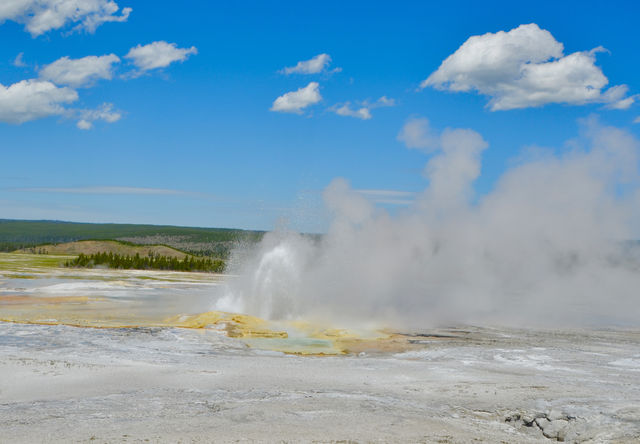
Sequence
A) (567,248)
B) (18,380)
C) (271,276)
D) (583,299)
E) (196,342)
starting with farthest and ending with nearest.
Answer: (567,248) < (583,299) < (271,276) < (196,342) < (18,380)

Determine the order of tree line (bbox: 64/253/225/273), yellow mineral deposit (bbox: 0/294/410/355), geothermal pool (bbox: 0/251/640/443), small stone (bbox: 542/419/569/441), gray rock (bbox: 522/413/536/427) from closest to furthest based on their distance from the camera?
1. geothermal pool (bbox: 0/251/640/443)
2. small stone (bbox: 542/419/569/441)
3. gray rock (bbox: 522/413/536/427)
4. yellow mineral deposit (bbox: 0/294/410/355)
5. tree line (bbox: 64/253/225/273)

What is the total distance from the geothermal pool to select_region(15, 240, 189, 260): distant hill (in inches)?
3624

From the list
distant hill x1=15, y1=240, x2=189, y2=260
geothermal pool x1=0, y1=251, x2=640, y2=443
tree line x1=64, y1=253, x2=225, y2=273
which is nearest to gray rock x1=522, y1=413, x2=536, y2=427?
geothermal pool x1=0, y1=251, x2=640, y2=443

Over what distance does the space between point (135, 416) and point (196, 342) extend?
30.7 feet

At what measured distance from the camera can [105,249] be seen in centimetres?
11912

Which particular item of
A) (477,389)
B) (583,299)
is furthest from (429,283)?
(477,389)

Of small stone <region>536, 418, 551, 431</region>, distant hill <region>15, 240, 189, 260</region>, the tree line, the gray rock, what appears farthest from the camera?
distant hill <region>15, 240, 189, 260</region>

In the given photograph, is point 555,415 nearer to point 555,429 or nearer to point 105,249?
point 555,429

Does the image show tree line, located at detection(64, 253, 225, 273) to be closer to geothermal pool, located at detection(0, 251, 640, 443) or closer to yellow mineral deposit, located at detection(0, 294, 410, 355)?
yellow mineral deposit, located at detection(0, 294, 410, 355)

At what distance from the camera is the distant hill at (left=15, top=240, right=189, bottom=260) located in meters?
116

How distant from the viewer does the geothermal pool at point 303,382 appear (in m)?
11.1

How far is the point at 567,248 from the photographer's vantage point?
61.2m

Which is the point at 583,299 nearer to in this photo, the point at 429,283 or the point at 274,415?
the point at 429,283

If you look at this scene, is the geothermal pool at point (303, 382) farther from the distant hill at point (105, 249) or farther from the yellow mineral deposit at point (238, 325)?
the distant hill at point (105, 249)
